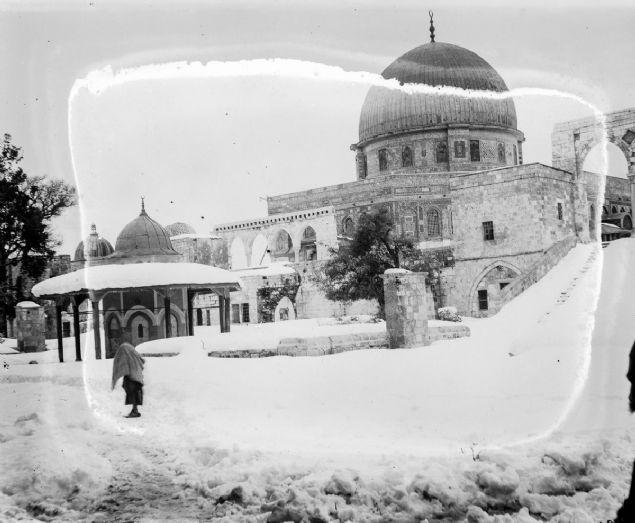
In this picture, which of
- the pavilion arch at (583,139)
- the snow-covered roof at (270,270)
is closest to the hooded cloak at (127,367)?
the pavilion arch at (583,139)

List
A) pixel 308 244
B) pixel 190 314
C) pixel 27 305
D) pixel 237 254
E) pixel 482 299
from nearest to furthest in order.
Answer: pixel 27 305 < pixel 190 314 < pixel 482 299 < pixel 237 254 < pixel 308 244

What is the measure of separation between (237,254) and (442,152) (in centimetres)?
1104

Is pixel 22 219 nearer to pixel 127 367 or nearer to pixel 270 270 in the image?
pixel 127 367

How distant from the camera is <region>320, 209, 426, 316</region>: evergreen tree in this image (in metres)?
15.3

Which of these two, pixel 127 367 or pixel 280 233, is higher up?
pixel 280 233

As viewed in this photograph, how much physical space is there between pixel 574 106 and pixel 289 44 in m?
3.04

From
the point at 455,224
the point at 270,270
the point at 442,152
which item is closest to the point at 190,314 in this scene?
Answer: the point at 270,270

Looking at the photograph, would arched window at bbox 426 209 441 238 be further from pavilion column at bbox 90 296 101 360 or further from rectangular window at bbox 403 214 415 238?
pavilion column at bbox 90 296 101 360

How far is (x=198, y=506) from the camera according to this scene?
5254 millimetres

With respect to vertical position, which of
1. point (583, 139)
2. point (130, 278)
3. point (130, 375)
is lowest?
point (130, 375)

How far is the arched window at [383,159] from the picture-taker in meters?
26.4

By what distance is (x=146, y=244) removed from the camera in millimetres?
14141

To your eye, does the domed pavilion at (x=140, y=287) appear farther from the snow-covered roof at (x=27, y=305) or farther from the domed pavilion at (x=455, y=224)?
the domed pavilion at (x=455, y=224)

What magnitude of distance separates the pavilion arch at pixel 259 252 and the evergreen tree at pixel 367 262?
7.25 feet
